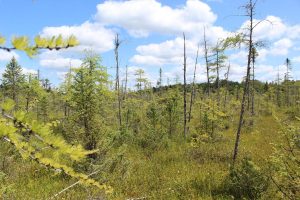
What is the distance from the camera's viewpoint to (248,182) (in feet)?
30.4

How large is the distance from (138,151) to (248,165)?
826cm

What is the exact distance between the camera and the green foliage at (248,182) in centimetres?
918

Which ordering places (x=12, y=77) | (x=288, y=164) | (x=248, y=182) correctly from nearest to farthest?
1. (x=288, y=164)
2. (x=248, y=182)
3. (x=12, y=77)

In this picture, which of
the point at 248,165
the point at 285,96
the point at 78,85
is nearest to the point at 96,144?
the point at 78,85

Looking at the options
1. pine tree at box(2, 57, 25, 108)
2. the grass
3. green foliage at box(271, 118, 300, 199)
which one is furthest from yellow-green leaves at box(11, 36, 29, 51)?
pine tree at box(2, 57, 25, 108)

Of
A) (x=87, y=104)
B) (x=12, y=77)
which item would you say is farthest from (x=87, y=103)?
(x=12, y=77)

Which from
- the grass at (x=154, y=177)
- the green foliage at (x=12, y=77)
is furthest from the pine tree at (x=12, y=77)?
the grass at (x=154, y=177)

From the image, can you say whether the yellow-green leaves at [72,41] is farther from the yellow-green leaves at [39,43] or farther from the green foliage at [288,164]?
the green foliage at [288,164]

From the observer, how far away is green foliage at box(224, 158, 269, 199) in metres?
9.18

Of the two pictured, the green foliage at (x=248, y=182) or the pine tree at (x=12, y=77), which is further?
the pine tree at (x=12, y=77)

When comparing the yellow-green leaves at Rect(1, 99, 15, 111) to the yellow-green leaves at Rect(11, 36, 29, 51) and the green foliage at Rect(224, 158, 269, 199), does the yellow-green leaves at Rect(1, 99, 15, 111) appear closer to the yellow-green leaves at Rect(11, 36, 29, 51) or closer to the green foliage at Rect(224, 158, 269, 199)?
the yellow-green leaves at Rect(11, 36, 29, 51)

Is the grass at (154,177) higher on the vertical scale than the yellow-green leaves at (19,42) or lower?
lower

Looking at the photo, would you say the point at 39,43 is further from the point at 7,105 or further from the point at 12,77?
the point at 12,77

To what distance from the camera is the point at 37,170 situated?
12125mm
